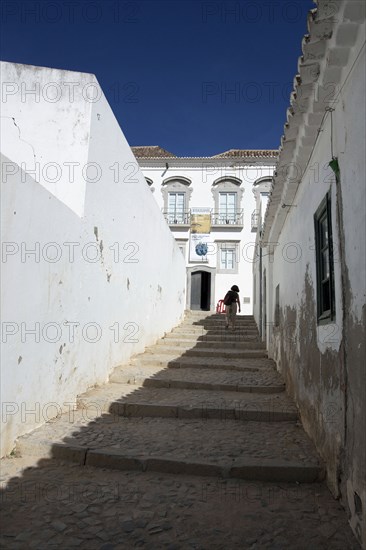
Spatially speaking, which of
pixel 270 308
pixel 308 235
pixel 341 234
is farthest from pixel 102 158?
pixel 270 308

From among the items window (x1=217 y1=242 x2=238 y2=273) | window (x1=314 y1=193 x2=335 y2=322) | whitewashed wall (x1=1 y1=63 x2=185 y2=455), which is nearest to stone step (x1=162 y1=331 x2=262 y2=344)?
whitewashed wall (x1=1 y1=63 x2=185 y2=455)

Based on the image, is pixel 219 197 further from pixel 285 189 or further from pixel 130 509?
pixel 130 509

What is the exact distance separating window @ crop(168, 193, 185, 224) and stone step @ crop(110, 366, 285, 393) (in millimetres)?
13688

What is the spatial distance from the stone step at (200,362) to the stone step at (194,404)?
1.55 m

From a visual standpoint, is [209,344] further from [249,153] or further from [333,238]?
[249,153]

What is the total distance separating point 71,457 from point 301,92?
374cm

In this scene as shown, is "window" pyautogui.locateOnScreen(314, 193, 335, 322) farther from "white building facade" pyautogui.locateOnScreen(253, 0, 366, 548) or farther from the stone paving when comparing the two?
the stone paving

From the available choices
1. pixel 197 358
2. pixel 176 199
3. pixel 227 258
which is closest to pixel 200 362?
pixel 197 358

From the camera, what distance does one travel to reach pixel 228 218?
64.2 ft

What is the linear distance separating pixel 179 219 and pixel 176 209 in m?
0.54

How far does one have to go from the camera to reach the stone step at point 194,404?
473 cm

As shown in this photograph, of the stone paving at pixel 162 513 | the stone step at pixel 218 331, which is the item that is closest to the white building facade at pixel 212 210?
the stone step at pixel 218 331

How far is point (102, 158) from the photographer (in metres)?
5.68

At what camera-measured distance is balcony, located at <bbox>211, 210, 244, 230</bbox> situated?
19.4 metres
